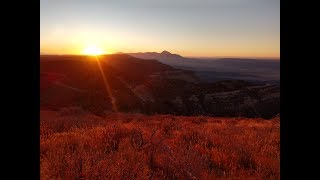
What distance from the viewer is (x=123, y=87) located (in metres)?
74.4

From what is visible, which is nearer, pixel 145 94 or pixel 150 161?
pixel 150 161

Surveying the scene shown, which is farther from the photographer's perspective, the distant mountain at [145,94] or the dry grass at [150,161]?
the distant mountain at [145,94]

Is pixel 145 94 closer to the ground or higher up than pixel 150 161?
closer to the ground

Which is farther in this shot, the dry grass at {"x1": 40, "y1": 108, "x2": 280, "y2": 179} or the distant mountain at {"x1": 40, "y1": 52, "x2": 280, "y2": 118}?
the distant mountain at {"x1": 40, "y1": 52, "x2": 280, "y2": 118}
